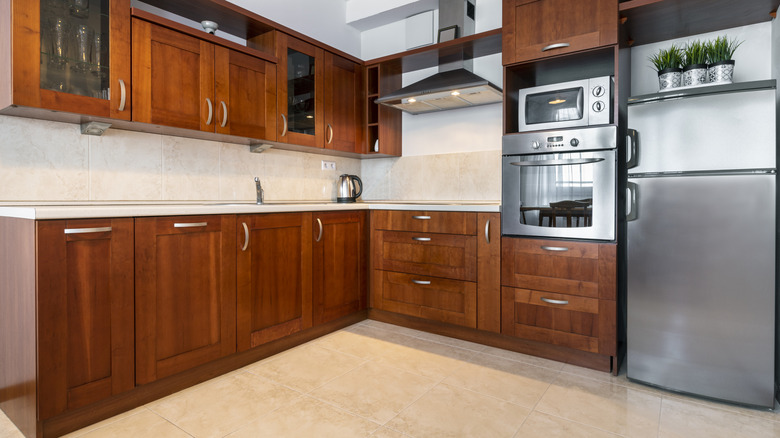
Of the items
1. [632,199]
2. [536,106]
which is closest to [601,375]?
[632,199]

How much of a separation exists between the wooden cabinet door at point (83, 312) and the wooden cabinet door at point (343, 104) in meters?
1.77

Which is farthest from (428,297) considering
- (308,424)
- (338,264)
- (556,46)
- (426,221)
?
(556,46)

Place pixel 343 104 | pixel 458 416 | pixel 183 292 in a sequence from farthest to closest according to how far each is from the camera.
Result: 1. pixel 343 104
2. pixel 183 292
3. pixel 458 416

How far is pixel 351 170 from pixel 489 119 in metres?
1.31

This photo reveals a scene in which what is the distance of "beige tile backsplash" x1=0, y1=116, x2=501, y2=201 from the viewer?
2.06 meters

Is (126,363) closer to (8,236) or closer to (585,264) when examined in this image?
(8,236)

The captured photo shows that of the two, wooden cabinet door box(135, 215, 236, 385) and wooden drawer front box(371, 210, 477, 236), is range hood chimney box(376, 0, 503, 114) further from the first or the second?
wooden cabinet door box(135, 215, 236, 385)

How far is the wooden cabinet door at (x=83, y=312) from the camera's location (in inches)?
62.2

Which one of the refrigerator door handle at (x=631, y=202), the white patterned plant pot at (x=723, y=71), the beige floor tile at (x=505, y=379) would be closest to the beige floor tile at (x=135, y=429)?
the beige floor tile at (x=505, y=379)

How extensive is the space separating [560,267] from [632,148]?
0.72 metres

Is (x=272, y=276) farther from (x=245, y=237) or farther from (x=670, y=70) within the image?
(x=670, y=70)

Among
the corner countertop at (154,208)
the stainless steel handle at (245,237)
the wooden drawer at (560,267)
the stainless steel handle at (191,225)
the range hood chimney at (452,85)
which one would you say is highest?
the range hood chimney at (452,85)

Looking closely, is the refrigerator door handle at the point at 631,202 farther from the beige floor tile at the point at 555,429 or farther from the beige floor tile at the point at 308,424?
the beige floor tile at the point at 308,424

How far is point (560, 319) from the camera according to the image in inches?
94.0
